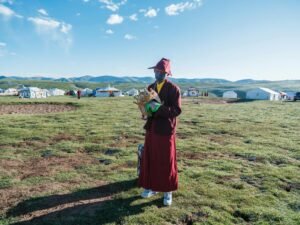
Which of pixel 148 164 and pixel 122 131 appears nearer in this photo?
pixel 148 164

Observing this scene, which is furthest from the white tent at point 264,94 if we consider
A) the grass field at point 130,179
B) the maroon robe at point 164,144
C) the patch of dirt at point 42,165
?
the maroon robe at point 164,144

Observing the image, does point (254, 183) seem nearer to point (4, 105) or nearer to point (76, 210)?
point (76, 210)

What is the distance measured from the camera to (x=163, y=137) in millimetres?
5211

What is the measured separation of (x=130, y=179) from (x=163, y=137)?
187 cm

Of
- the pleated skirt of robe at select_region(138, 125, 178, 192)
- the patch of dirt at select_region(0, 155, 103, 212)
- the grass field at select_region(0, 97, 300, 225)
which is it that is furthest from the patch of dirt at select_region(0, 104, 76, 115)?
the pleated skirt of robe at select_region(138, 125, 178, 192)

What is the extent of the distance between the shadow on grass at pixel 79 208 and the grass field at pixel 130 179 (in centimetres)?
2

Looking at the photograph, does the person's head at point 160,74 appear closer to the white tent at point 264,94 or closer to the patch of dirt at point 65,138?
the patch of dirt at point 65,138

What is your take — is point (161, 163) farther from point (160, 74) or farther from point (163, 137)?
point (160, 74)

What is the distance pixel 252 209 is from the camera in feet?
17.0

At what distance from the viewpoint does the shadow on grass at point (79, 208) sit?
4.74 meters

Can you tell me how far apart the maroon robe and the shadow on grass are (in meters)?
0.46

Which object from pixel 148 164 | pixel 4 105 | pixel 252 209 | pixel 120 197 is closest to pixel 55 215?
pixel 120 197

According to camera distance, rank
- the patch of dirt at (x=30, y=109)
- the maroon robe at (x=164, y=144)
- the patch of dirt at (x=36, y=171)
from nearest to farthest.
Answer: the maroon robe at (x=164, y=144)
the patch of dirt at (x=36, y=171)
the patch of dirt at (x=30, y=109)

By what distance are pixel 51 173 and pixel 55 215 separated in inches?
84.5
